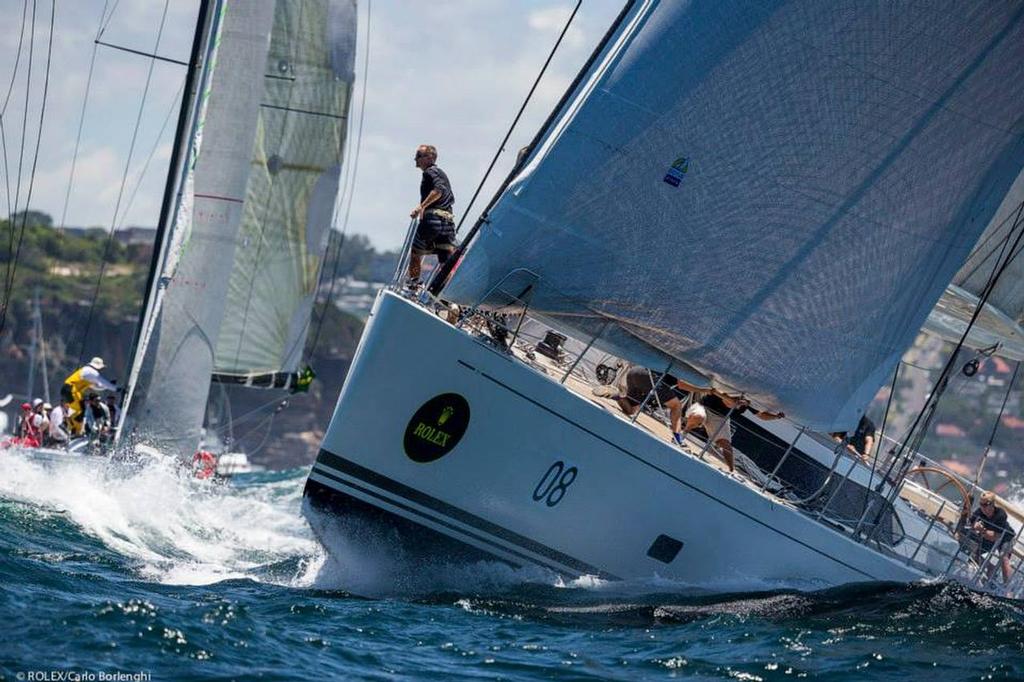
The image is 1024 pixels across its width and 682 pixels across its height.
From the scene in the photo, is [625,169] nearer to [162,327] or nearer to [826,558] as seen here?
[826,558]

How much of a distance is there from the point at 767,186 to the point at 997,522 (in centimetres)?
409

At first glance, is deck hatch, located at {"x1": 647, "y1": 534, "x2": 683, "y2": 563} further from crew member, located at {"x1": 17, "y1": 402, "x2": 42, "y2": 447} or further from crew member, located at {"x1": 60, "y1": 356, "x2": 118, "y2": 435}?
crew member, located at {"x1": 17, "y1": 402, "x2": 42, "y2": 447}

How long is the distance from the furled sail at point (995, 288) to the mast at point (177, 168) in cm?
792

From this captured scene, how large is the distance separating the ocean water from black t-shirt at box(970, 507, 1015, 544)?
114 cm

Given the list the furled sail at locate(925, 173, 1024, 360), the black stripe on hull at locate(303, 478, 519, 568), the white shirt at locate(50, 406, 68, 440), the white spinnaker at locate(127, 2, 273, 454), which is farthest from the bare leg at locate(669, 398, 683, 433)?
the white shirt at locate(50, 406, 68, 440)

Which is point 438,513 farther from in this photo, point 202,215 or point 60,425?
point 60,425

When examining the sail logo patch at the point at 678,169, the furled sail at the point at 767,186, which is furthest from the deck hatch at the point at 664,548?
the sail logo patch at the point at 678,169

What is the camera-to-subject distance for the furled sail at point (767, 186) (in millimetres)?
10508

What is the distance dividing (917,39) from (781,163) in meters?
1.22

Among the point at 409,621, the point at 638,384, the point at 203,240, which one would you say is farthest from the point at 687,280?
the point at 203,240

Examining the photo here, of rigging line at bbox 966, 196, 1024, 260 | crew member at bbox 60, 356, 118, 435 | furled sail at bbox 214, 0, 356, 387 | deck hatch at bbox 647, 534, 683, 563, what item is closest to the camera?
deck hatch at bbox 647, 534, 683, 563

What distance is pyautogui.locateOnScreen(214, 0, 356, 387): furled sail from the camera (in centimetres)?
2083

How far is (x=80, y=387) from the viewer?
17328 mm

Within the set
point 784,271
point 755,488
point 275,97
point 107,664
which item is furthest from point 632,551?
point 275,97
